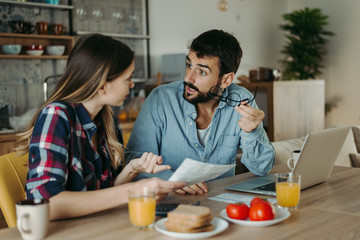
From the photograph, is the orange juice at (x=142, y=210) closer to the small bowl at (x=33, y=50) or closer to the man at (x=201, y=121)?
the man at (x=201, y=121)

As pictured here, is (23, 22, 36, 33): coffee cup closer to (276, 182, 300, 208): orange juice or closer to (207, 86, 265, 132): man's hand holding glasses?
(207, 86, 265, 132): man's hand holding glasses

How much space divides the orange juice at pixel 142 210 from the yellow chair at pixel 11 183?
0.51 m

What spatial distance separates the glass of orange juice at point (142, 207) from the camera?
1178 mm

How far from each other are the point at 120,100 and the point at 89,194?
15.8 inches

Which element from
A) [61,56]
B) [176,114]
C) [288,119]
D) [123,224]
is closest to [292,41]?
[288,119]

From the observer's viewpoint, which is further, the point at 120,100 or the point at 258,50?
the point at 258,50

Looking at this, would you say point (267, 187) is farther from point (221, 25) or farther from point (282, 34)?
point (282, 34)

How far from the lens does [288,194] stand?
139 centimetres

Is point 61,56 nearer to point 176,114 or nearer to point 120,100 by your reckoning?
point 176,114

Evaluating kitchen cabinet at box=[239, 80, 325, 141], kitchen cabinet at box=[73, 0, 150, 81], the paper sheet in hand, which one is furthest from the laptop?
kitchen cabinet at box=[73, 0, 150, 81]

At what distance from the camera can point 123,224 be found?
1264 mm

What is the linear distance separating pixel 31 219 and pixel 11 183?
45 centimetres

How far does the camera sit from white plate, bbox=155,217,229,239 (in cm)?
112

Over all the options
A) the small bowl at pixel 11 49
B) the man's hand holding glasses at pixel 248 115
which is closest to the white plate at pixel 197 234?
the man's hand holding glasses at pixel 248 115
